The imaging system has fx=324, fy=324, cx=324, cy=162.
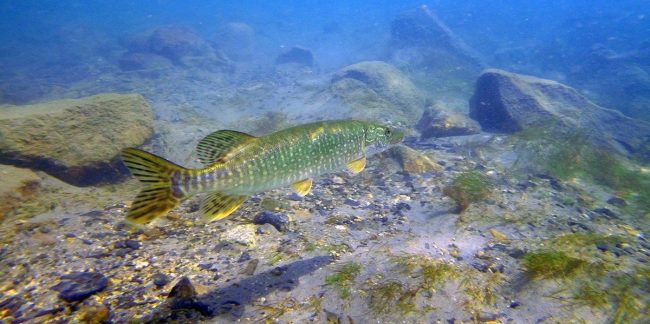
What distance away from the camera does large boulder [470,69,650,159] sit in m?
12.7

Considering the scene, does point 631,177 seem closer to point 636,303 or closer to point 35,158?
point 636,303

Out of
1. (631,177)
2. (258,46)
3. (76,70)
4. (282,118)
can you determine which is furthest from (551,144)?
(258,46)

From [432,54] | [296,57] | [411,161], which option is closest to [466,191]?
[411,161]

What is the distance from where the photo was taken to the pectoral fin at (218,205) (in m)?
3.71

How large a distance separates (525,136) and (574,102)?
5483 millimetres

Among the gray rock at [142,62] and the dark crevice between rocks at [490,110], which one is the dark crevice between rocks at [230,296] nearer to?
the dark crevice between rocks at [490,110]

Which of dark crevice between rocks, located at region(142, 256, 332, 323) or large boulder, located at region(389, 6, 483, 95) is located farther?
large boulder, located at region(389, 6, 483, 95)

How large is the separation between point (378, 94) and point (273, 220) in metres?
13.0

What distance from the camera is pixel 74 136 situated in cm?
812

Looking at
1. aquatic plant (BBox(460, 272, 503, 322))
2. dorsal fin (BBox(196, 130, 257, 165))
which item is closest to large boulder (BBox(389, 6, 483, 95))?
aquatic plant (BBox(460, 272, 503, 322))

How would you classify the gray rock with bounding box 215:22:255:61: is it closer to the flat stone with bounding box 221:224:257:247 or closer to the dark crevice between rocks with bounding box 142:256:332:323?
the flat stone with bounding box 221:224:257:247

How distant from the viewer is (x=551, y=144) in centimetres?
1101

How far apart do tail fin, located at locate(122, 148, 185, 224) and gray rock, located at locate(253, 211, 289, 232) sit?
266 cm

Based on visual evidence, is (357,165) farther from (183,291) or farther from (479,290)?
(183,291)
